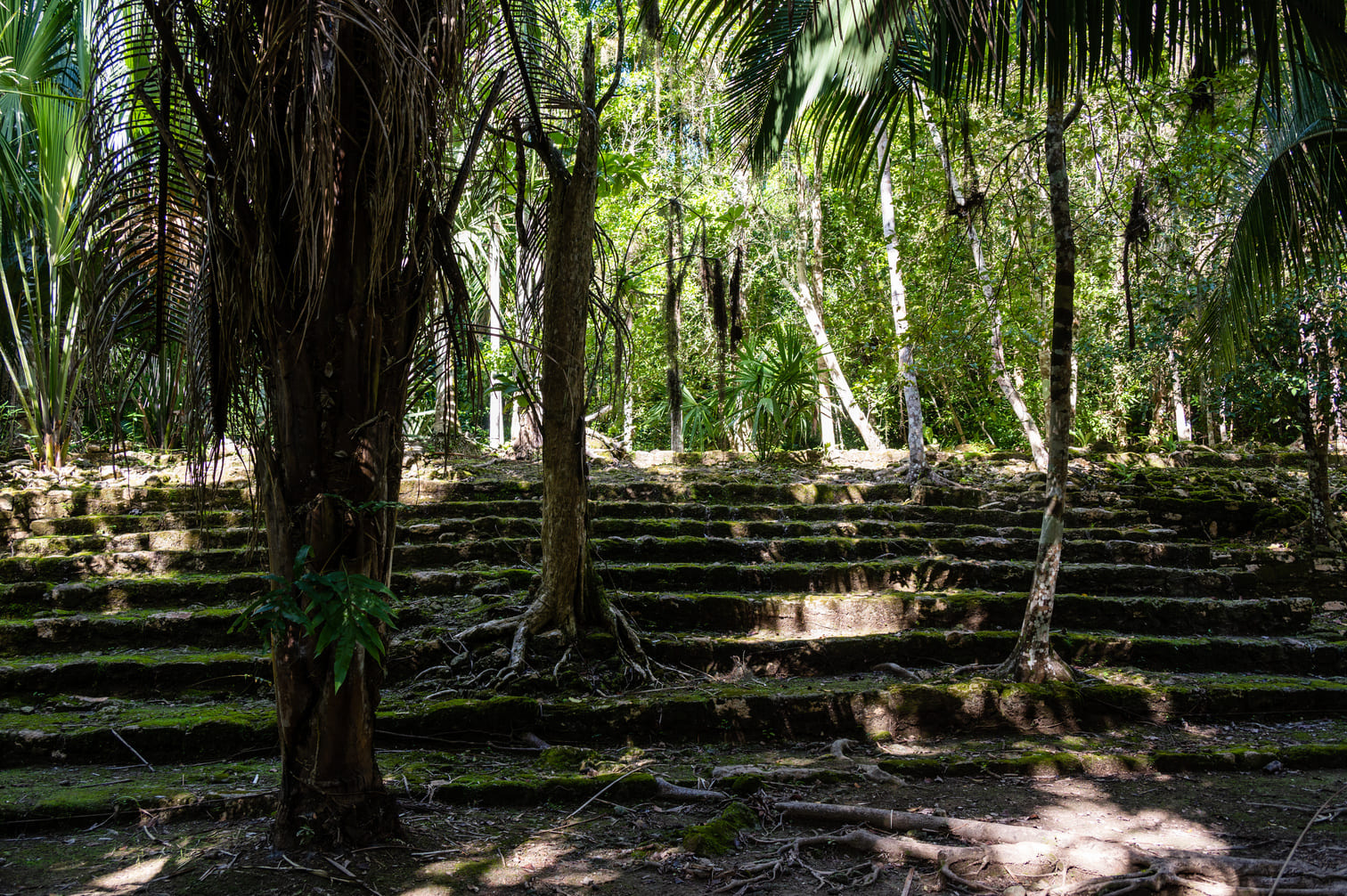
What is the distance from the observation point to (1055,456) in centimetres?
480

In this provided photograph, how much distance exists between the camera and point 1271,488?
8461mm

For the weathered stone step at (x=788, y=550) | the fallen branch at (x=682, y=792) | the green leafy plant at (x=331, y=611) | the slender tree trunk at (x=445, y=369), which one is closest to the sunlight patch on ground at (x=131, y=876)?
the green leafy plant at (x=331, y=611)

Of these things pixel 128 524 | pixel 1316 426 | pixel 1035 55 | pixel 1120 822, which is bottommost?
pixel 1120 822

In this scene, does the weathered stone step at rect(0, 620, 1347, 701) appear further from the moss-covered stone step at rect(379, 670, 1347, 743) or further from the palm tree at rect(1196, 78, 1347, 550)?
the palm tree at rect(1196, 78, 1347, 550)

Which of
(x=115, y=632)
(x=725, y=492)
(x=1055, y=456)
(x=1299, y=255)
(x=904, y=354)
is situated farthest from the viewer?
(x=904, y=354)

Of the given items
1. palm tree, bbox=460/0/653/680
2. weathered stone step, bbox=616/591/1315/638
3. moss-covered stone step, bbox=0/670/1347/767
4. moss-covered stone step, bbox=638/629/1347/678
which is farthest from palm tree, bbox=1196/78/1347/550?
palm tree, bbox=460/0/653/680

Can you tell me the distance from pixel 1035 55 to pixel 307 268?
268cm

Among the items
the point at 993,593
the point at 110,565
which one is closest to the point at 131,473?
the point at 110,565

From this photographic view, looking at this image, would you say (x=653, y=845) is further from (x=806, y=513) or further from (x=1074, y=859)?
(x=806, y=513)

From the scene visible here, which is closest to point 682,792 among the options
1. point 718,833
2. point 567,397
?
point 718,833

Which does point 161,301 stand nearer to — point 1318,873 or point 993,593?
point 1318,873

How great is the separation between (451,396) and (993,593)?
4.23m

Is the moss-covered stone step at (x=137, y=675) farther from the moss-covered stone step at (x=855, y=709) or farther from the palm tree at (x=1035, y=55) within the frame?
the palm tree at (x=1035, y=55)

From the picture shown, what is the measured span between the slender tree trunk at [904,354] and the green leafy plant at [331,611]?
6.93 meters
